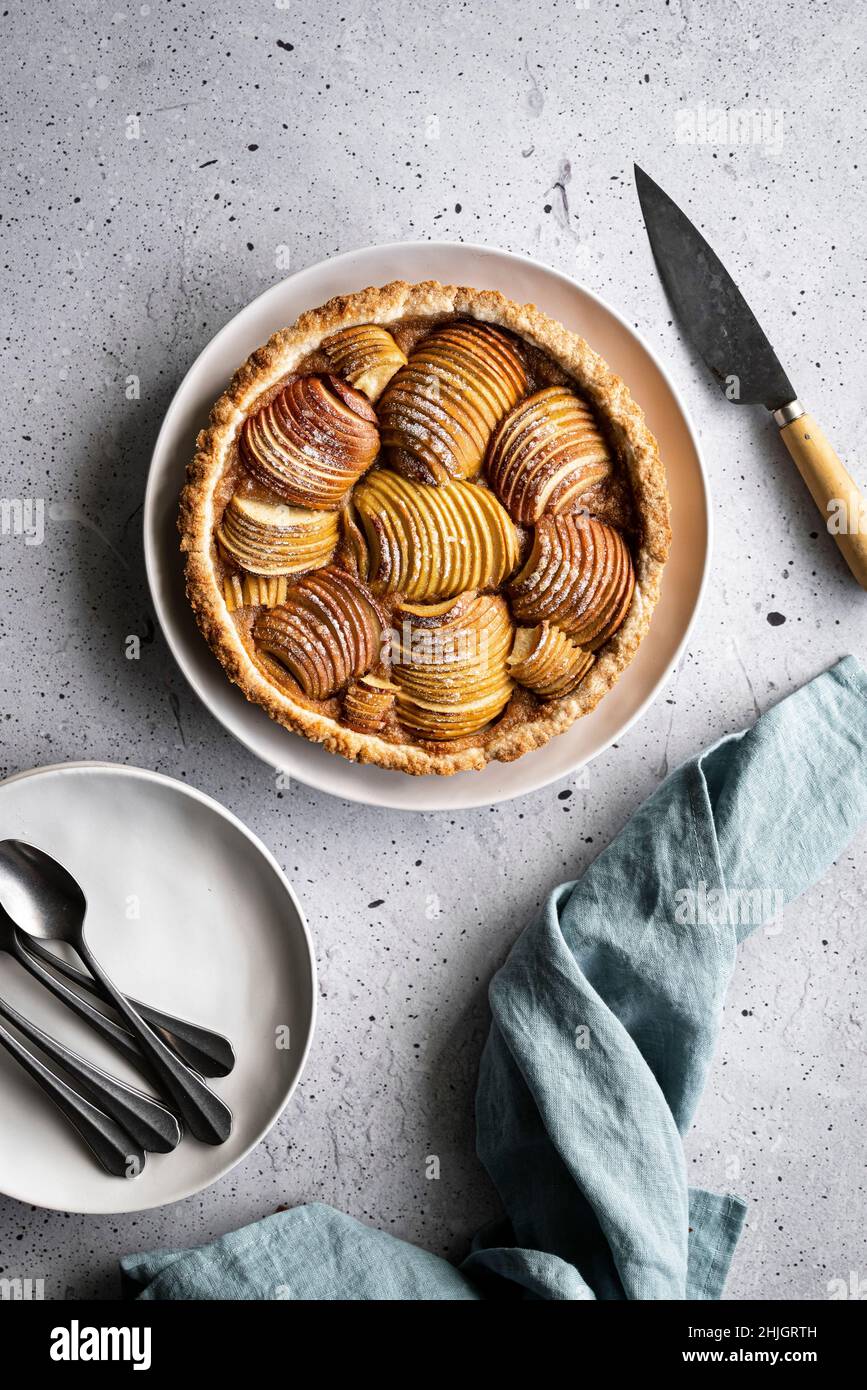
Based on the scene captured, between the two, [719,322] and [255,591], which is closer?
[255,591]

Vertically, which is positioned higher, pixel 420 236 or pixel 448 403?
pixel 420 236

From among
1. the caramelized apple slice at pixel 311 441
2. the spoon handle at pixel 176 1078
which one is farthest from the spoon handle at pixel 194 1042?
the caramelized apple slice at pixel 311 441

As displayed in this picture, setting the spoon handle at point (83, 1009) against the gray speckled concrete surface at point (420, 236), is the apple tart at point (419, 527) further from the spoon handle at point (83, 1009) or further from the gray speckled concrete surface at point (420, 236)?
the spoon handle at point (83, 1009)

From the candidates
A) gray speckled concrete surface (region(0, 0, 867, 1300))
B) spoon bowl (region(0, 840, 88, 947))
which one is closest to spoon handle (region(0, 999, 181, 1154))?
spoon bowl (region(0, 840, 88, 947))

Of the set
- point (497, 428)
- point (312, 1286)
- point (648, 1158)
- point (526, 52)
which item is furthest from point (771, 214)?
point (312, 1286)

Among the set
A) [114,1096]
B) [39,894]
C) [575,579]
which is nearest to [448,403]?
[575,579]

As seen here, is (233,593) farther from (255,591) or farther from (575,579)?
(575,579)

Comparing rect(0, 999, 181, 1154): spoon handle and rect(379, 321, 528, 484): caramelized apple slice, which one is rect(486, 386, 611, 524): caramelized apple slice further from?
rect(0, 999, 181, 1154): spoon handle
